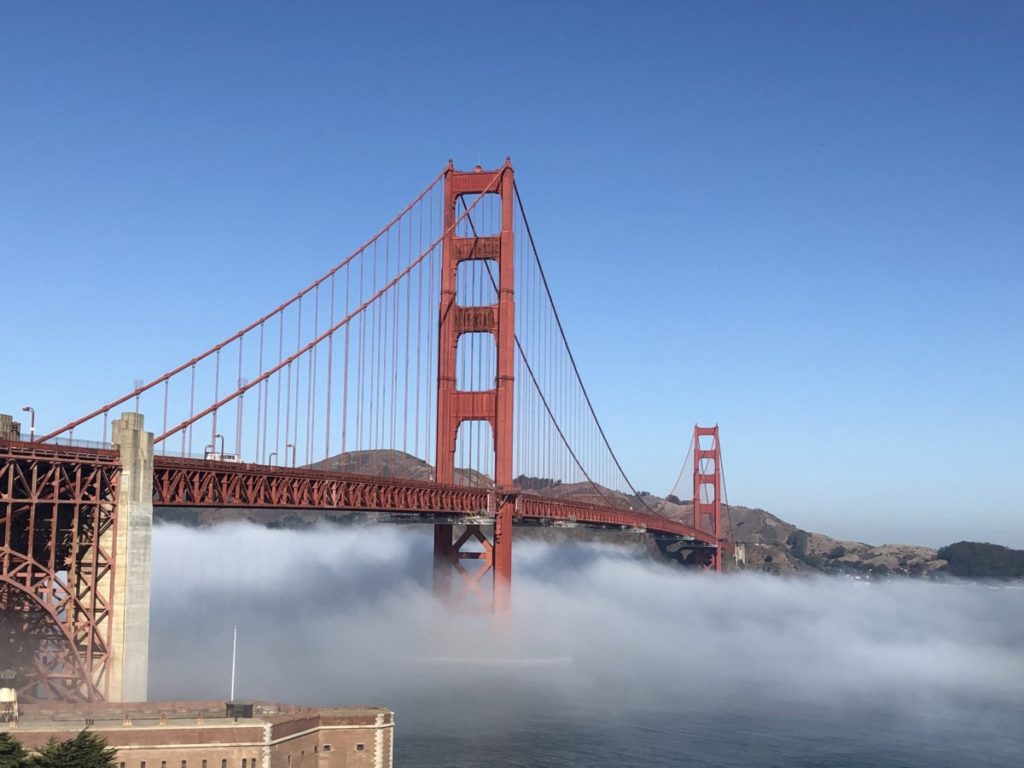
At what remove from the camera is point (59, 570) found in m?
46.3

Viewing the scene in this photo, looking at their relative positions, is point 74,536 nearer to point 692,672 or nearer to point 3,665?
point 3,665

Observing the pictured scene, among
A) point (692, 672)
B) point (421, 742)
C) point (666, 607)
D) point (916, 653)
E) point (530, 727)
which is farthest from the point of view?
point (666, 607)

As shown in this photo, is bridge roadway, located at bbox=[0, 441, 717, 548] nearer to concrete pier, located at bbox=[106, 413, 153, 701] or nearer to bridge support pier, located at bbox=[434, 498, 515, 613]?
concrete pier, located at bbox=[106, 413, 153, 701]

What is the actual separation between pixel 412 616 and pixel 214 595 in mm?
32631

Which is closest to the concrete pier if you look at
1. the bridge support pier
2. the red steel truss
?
the red steel truss

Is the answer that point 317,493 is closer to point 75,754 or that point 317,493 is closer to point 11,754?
point 75,754

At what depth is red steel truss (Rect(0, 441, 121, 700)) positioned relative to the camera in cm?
4416

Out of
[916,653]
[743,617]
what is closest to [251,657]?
[916,653]

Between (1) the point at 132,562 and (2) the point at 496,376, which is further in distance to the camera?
(2) the point at 496,376

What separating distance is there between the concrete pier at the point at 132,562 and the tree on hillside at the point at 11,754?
9.86 metres

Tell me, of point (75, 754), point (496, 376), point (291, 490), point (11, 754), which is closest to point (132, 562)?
point (291, 490)

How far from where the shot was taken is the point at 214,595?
121125mm

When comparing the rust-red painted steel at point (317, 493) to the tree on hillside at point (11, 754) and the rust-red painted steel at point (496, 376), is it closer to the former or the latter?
the rust-red painted steel at point (496, 376)

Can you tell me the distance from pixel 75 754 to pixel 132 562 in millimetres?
11512
